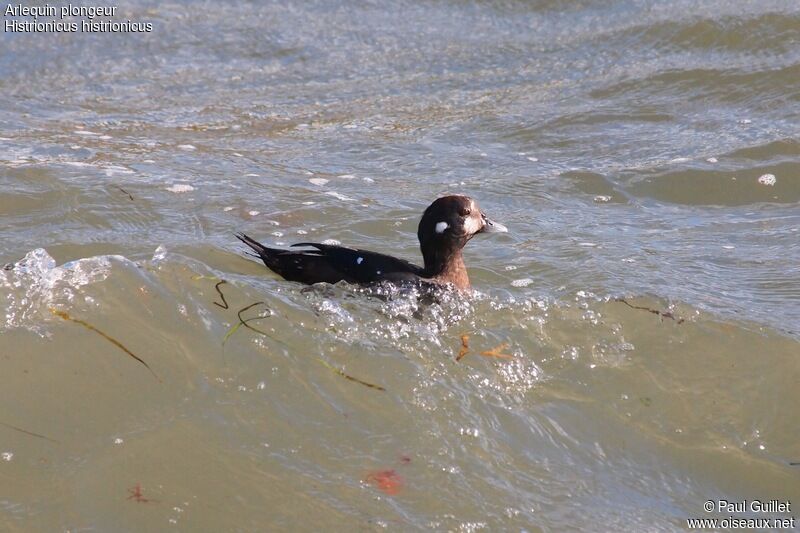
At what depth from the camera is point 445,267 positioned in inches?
264

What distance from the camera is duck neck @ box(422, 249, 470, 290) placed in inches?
263

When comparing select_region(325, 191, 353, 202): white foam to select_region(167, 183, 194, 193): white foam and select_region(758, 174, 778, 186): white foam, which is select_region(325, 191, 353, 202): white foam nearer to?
select_region(167, 183, 194, 193): white foam

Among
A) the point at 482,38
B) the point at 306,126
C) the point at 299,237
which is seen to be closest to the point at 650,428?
the point at 299,237

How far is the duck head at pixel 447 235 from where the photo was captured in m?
6.70

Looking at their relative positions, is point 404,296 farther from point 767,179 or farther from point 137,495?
point 767,179

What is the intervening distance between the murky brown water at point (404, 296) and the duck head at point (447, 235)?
0.24 meters

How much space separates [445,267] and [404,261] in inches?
10.2

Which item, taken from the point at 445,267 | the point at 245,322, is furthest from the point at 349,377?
the point at 445,267

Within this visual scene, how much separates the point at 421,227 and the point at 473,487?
8.46ft

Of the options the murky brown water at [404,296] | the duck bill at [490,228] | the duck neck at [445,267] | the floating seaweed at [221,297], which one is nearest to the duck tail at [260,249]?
the murky brown water at [404,296]

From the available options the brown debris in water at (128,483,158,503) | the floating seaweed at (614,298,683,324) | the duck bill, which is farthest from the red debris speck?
the duck bill

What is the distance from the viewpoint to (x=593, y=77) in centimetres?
1147

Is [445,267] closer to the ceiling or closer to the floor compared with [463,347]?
closer to the ceiling

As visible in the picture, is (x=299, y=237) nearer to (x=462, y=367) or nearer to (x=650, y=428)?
(x=462, y=367)
